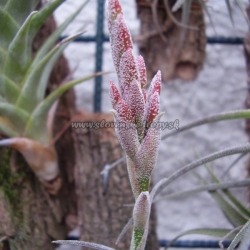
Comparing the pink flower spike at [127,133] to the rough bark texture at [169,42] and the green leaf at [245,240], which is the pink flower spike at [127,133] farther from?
the rough bark texture at [169,42]

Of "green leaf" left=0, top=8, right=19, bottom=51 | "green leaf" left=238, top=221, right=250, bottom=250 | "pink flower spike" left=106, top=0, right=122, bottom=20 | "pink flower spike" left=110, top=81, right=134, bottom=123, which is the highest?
"green leaf" left=0, top=8, right=19, bottom=51

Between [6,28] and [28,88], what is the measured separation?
0.11 m

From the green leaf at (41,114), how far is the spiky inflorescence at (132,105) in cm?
28

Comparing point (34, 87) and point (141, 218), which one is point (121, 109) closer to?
point (141, 218)

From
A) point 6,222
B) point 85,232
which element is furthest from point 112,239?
point 6,222

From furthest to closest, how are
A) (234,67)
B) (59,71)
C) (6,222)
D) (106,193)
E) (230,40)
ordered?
(234,67) → (230,40) → (59,71) → (106,193) → (6,222)

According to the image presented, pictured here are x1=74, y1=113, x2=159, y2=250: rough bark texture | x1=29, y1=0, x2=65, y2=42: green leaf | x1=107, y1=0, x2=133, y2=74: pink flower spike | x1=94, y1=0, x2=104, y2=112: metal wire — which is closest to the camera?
x1=107, y1=0, x2=133, y2=74: pink flower spike

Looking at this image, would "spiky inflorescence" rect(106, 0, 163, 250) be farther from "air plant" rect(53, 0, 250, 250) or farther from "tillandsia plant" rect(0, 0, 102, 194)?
"tillandsia plant" rect(0, 0, 102, 194)

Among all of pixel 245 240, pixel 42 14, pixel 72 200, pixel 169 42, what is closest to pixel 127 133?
pixel 245 240

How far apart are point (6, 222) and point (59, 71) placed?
384mm

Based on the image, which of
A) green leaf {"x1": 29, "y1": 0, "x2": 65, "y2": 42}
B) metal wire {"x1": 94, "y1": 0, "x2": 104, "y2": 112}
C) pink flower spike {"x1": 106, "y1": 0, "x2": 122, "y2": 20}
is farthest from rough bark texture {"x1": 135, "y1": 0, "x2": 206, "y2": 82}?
pink flower spike {"x1": 106, "y1": 0, "x2": 122, "y2": 20}

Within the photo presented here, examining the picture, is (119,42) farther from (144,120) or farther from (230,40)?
(230,40)

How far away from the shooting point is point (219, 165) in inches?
46.1

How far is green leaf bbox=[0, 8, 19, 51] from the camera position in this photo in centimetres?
49
